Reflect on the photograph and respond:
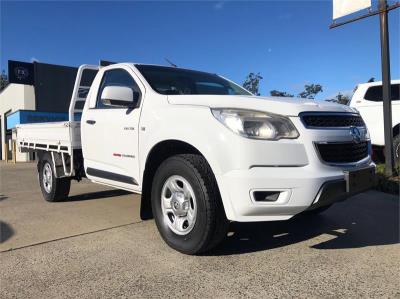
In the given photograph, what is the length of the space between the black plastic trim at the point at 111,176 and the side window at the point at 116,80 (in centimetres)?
80

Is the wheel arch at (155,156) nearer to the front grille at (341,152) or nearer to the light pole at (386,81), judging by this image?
the front grille at (341,152)

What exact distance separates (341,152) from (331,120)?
29 centimetres

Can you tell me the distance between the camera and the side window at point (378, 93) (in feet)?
32.0

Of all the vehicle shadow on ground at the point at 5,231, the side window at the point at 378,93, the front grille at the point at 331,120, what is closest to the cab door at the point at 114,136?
the vehicle shadow on ground at the point at 5,231

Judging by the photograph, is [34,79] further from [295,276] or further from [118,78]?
[295,276]

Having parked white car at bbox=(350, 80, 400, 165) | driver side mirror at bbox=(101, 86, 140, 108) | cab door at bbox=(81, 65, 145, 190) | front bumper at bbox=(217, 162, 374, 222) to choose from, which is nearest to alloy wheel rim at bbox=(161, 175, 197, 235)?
front bumper at bbox=(217, 162, 374, 222)

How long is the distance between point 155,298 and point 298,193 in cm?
134

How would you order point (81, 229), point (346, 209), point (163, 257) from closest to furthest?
point (163, 257) → point (81, 229) → point (346, 209)

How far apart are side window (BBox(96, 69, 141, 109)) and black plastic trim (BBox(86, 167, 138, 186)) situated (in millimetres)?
798

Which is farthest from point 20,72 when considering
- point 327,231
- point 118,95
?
point 327,231

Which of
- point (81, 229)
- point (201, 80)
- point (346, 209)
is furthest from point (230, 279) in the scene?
point (346, 209)

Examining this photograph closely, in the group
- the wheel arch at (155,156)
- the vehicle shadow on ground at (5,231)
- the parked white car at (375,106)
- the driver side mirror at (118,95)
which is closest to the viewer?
the wheel arch at (155,156)

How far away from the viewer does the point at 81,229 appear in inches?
193

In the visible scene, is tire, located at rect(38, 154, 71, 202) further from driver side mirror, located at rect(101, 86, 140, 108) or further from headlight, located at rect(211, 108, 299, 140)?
headlight, located at rect(211, 108, 299, 140)
